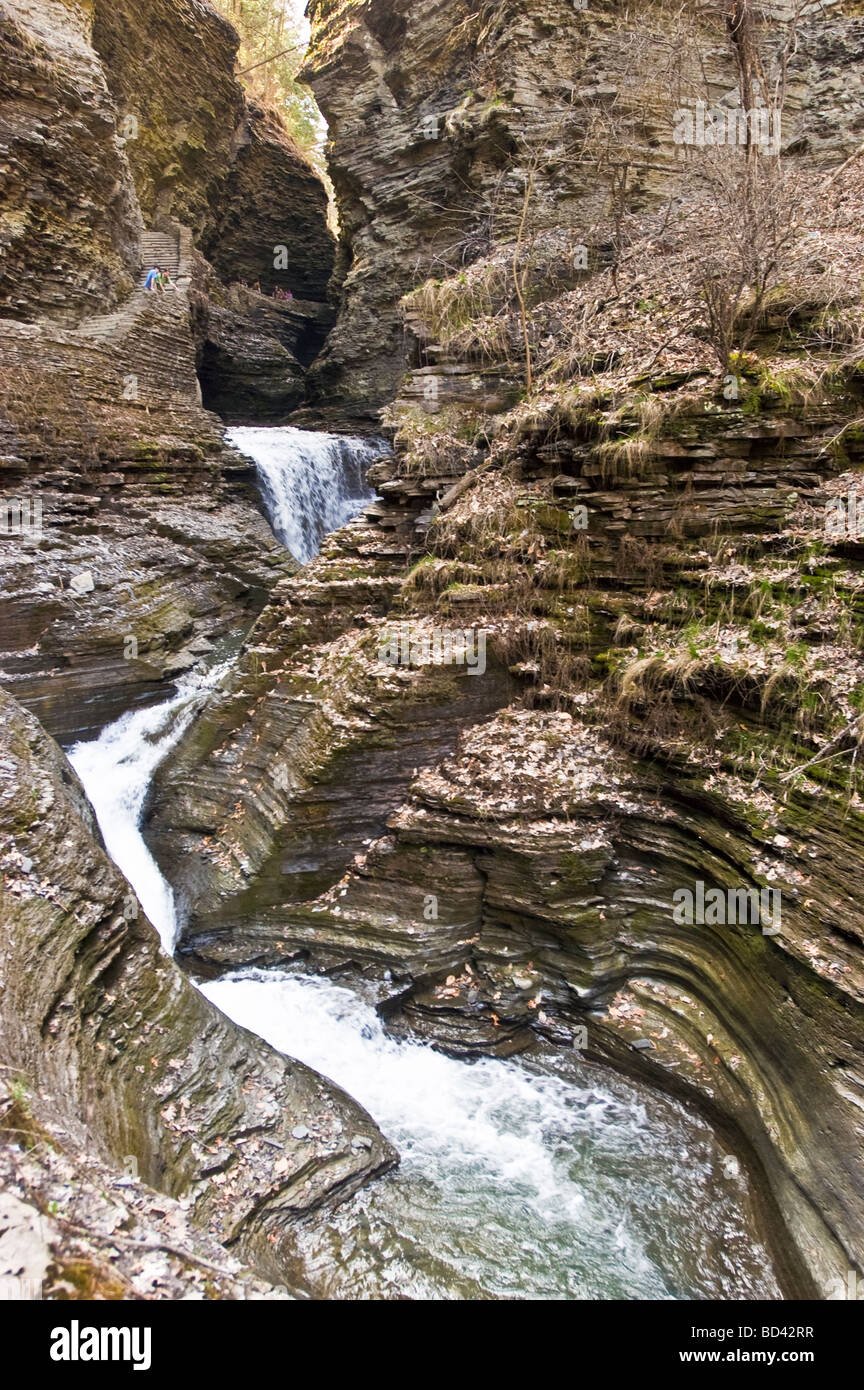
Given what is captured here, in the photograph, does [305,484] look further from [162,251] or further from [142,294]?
[162,251]

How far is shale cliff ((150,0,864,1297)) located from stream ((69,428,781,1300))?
Result: 0.26 m

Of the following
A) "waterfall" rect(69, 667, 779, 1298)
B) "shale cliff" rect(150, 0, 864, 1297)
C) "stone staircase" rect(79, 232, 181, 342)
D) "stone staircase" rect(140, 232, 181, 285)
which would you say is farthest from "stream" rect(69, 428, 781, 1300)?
"stone staircase" rect(140, 232, 181, 285)

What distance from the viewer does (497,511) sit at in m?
7.54

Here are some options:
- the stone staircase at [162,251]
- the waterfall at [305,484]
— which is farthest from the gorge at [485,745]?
the stone staircase at [162,251]

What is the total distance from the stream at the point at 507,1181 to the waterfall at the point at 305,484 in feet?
26.1

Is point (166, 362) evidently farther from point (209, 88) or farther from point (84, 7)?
point (209, 88)

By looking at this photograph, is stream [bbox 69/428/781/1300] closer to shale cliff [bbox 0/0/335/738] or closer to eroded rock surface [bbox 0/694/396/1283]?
eroded rock surface [bbox 0/694/396/1283]

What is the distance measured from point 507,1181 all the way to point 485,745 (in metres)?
3.52

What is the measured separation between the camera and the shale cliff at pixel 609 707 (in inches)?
190

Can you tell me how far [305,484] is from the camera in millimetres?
13367

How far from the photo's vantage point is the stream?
4277 millimetres

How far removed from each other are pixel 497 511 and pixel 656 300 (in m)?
3.33

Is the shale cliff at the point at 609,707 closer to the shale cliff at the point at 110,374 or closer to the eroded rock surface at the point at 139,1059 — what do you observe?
the eroded rock surface at the point at 139,1059

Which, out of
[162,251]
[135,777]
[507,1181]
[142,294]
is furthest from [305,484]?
[507,1181]
